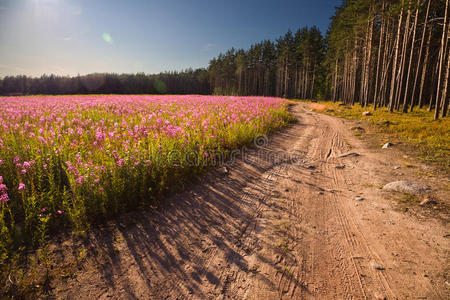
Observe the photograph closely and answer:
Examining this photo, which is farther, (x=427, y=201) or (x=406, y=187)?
(x=406, y=187)

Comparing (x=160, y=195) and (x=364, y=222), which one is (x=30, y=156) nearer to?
(x=160, y=195)

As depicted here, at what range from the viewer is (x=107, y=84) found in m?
75.4

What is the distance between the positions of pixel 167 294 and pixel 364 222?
10.1ft

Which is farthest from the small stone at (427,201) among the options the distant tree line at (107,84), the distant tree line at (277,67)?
the distant tree line at (107,84)

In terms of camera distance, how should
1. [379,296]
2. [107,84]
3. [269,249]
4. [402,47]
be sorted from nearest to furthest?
[379,296] → [269,249] → [402,47] → [107,84]

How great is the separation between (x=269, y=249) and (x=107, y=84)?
8888 cm

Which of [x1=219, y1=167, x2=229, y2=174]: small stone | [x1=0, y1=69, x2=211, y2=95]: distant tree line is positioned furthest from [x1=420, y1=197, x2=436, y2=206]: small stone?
[x1=0, y1=69, x2=211, y2=95]: distant tree line

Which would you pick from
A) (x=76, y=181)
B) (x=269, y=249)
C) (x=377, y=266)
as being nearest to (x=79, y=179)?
(x=76, y=181)

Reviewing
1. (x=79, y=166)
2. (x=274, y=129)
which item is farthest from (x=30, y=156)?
(x=274, y=129)

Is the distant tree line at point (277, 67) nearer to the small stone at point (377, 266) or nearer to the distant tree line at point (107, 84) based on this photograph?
the distant tree line at point (107, 84)

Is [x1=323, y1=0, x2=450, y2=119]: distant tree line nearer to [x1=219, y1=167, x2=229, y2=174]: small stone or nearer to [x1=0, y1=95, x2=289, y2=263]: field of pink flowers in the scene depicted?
[x1=219, y1=167, x2=229, y2=174]: small stone

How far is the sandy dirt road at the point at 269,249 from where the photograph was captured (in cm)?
214

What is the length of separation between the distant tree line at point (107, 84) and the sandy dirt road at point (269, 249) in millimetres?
82344

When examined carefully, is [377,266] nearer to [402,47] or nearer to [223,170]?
[223,170]
